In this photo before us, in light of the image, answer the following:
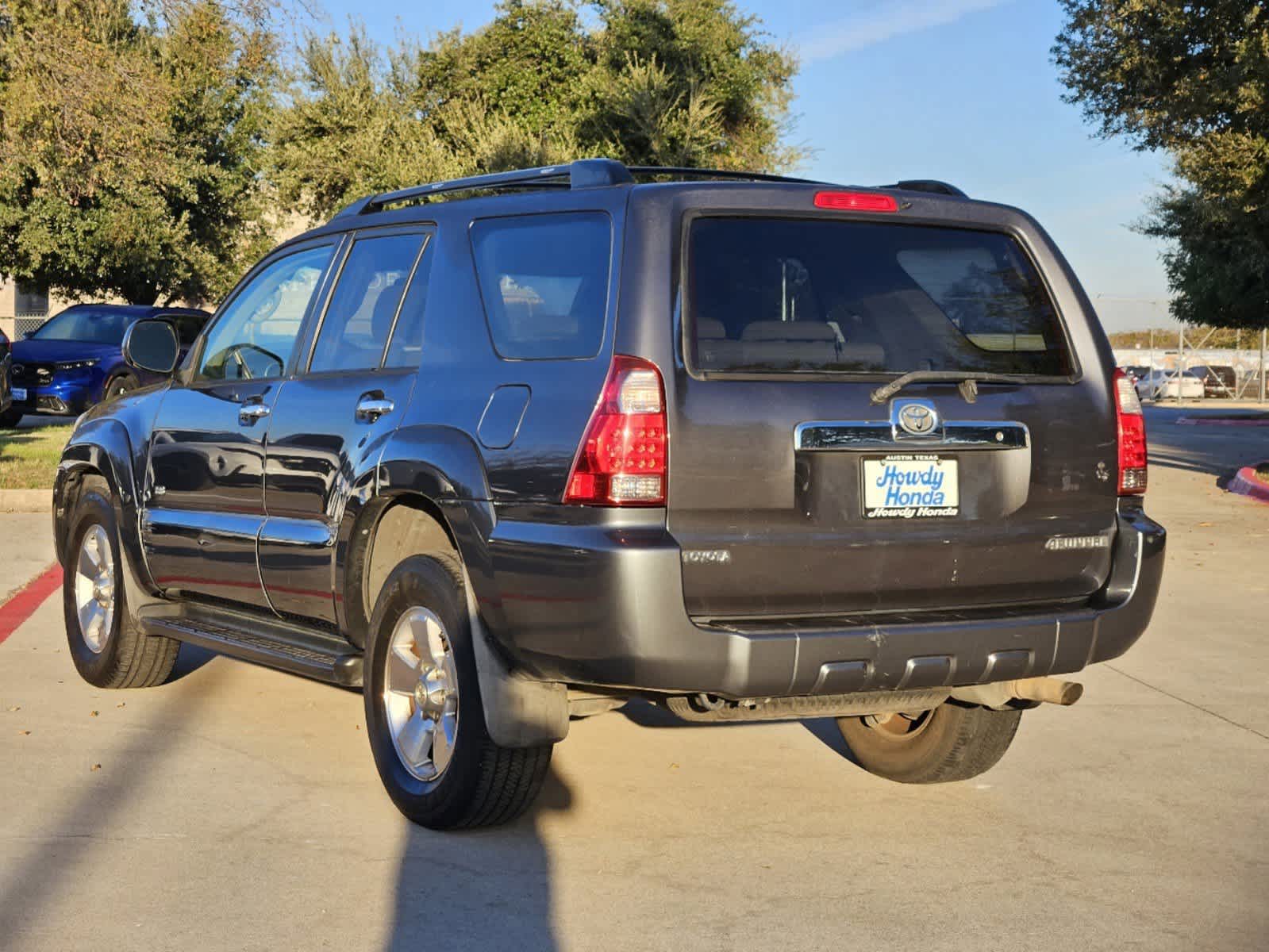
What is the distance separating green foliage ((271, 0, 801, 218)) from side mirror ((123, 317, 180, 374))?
2524 cm

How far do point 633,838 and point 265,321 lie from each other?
261 centimetres

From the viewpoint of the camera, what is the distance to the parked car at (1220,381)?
5900 cm

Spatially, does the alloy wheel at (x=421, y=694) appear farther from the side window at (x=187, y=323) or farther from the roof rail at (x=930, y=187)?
the side window at (x=187, y=323)

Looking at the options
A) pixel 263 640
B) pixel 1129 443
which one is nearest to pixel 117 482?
pixel 263 640

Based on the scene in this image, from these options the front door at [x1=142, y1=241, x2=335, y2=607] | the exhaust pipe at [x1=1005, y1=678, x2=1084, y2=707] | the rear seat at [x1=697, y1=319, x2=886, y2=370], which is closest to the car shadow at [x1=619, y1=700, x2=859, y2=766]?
the exhaust pipe at [x1=1005, y1=678, x2=1084, y2=707]

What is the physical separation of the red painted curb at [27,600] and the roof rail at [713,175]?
4695mm

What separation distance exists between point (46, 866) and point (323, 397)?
181 cm

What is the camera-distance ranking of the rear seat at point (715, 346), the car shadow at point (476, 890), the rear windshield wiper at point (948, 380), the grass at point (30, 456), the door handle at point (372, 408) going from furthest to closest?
the grass at point (30, 456) → the door handle at point (372, 408) → the rear windshield wiper at point (948, 380) → the rear seat at point (715, 346) → the car shadow at point (476, 890)

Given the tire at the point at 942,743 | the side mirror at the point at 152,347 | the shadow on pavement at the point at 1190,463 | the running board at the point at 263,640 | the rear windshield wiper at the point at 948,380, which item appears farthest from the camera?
the shadow on pavement at the point at 1190,463

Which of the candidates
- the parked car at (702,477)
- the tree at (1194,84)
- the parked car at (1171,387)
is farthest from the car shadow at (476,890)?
the parked car at (1171,387)

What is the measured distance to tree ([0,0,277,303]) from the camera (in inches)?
648

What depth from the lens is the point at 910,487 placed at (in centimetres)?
476

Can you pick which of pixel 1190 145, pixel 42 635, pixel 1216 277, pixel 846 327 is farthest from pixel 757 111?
pixel 846 327

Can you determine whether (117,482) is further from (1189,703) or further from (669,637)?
(1189,703)
